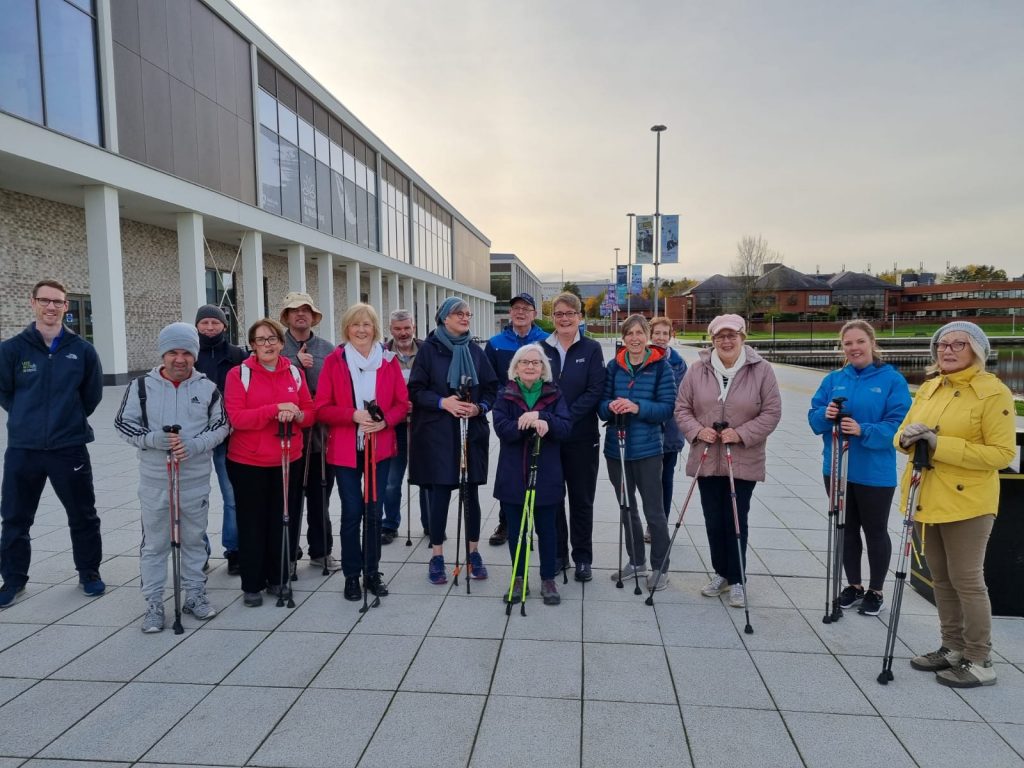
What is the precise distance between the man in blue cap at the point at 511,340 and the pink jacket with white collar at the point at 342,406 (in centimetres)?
134

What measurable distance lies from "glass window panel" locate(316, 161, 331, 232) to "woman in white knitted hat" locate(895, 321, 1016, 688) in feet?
86.5

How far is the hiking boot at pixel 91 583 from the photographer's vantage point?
4.30 m

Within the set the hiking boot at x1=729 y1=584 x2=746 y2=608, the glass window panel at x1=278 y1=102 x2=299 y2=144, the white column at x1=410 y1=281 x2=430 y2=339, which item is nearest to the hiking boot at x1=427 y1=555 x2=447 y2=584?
the hiking boot at x1=729 y1=584 x2=746 y2=608

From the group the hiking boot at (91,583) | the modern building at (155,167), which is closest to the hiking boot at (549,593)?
the hiking boot at (91,583)

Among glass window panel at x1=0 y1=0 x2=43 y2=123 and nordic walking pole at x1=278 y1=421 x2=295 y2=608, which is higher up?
glass window panel at x1=0 y1=0 x2=43 y2=123

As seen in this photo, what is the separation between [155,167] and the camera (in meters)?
16.4

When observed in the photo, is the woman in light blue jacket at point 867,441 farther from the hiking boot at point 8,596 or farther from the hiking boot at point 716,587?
the hiking boot at point 8,596

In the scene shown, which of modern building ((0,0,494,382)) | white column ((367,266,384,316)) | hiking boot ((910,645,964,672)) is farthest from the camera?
white column ((367,266,384,316))

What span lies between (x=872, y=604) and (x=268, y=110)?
965 inches

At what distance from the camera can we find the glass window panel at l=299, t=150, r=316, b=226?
25.1m

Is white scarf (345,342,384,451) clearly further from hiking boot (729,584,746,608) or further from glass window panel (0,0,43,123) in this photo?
glass window panel (0,0,43,123)

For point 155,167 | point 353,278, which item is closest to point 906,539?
point 155,167

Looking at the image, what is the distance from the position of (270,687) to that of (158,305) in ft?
67.1

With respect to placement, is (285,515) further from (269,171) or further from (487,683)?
(269,171)
